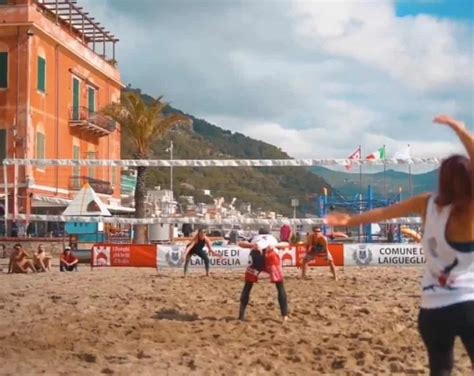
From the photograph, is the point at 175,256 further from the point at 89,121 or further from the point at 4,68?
the point at 89,121

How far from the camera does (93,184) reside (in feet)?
131

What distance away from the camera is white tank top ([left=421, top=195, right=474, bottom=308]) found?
12.6 feet

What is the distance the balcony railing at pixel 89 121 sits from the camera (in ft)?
130

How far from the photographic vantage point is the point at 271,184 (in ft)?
507

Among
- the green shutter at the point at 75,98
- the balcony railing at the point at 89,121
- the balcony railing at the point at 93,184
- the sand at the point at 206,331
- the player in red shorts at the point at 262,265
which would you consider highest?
the green shutter at the point at 75,98

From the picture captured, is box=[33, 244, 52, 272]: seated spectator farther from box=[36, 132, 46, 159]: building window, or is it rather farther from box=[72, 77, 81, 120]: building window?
box=[72, 77, 81, 120]: building window

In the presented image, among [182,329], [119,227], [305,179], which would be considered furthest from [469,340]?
[305,179]

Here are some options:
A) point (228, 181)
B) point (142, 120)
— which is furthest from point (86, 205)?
point (228, 181)

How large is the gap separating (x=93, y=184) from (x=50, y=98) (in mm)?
5162

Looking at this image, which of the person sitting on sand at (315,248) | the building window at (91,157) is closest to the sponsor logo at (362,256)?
the person sitting on sand at (315,248)

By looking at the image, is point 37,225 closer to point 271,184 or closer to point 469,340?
point 469,340

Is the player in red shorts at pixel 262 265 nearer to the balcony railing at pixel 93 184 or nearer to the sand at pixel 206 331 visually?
the sand at pixel 206 331

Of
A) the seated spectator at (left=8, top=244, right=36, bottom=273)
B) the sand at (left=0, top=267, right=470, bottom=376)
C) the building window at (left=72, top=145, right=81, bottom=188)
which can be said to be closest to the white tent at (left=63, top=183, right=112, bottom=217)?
the seated spectator at (left=8, top=244, right=36, bottom=273)

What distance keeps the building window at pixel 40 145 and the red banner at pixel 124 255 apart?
50.7 ft
